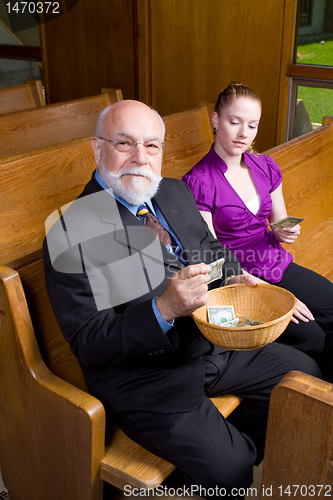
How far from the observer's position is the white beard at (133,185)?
1.83 meters

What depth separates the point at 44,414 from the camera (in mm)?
1694

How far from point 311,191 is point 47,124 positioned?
1.80 m

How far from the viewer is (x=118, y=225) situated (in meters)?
1.73

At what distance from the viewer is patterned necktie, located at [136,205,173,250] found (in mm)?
1878

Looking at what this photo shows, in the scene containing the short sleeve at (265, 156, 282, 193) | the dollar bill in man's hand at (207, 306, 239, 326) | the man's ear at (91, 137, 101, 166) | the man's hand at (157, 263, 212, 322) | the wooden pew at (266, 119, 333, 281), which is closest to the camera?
the man's hand at (157, 263, 212, 322)

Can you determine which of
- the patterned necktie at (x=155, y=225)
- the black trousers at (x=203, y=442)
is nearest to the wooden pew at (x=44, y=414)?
the black trousers at (x=203, y=442)

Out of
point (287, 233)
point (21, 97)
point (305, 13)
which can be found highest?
point (305, 13)

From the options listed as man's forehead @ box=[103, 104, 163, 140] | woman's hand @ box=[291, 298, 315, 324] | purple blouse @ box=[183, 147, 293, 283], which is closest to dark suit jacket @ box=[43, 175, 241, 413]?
man's forehead @ box=[103, 104, 163, 140]

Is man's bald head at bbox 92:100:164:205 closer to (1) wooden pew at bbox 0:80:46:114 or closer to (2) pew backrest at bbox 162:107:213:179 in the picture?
(2) pew backrest at bbox 162:107:213:179

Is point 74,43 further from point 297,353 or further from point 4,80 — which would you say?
point 297,353

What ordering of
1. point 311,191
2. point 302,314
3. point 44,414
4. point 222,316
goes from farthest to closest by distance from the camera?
point 311,191 < point 302,314 < point 222,316 < point 44,414

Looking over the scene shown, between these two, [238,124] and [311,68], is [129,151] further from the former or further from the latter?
[311,68]

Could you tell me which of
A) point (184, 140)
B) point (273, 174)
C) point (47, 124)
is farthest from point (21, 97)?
point (273, 174)

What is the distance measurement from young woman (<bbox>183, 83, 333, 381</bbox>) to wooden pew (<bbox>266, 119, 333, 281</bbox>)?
1.59ft
